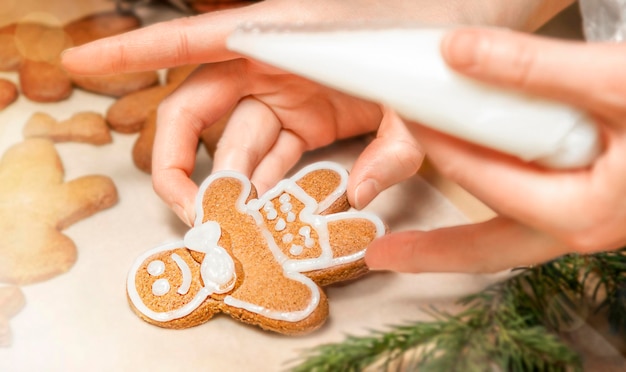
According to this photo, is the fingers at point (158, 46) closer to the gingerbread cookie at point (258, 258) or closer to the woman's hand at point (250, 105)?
the woman's hand at point (250, 105)

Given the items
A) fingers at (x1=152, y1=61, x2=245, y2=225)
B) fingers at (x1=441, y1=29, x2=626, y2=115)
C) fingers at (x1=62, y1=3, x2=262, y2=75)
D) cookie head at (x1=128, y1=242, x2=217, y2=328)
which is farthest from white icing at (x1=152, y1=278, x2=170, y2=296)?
fingers at (x1=441, y1=29, x2=626, y2=115)

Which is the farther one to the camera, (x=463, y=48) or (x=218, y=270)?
(x=218, y=270)

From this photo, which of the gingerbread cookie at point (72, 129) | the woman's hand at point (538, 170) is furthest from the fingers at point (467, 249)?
the gingerbread cookie at point (72, 129)

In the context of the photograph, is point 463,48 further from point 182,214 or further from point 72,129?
point 72,129

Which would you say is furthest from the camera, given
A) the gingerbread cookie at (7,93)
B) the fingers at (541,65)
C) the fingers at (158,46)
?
the gingerbread cookie at (7,93)

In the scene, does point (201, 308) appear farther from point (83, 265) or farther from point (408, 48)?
point (408, 48)

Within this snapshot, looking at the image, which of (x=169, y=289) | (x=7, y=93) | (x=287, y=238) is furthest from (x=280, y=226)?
(x=7, y=93)
